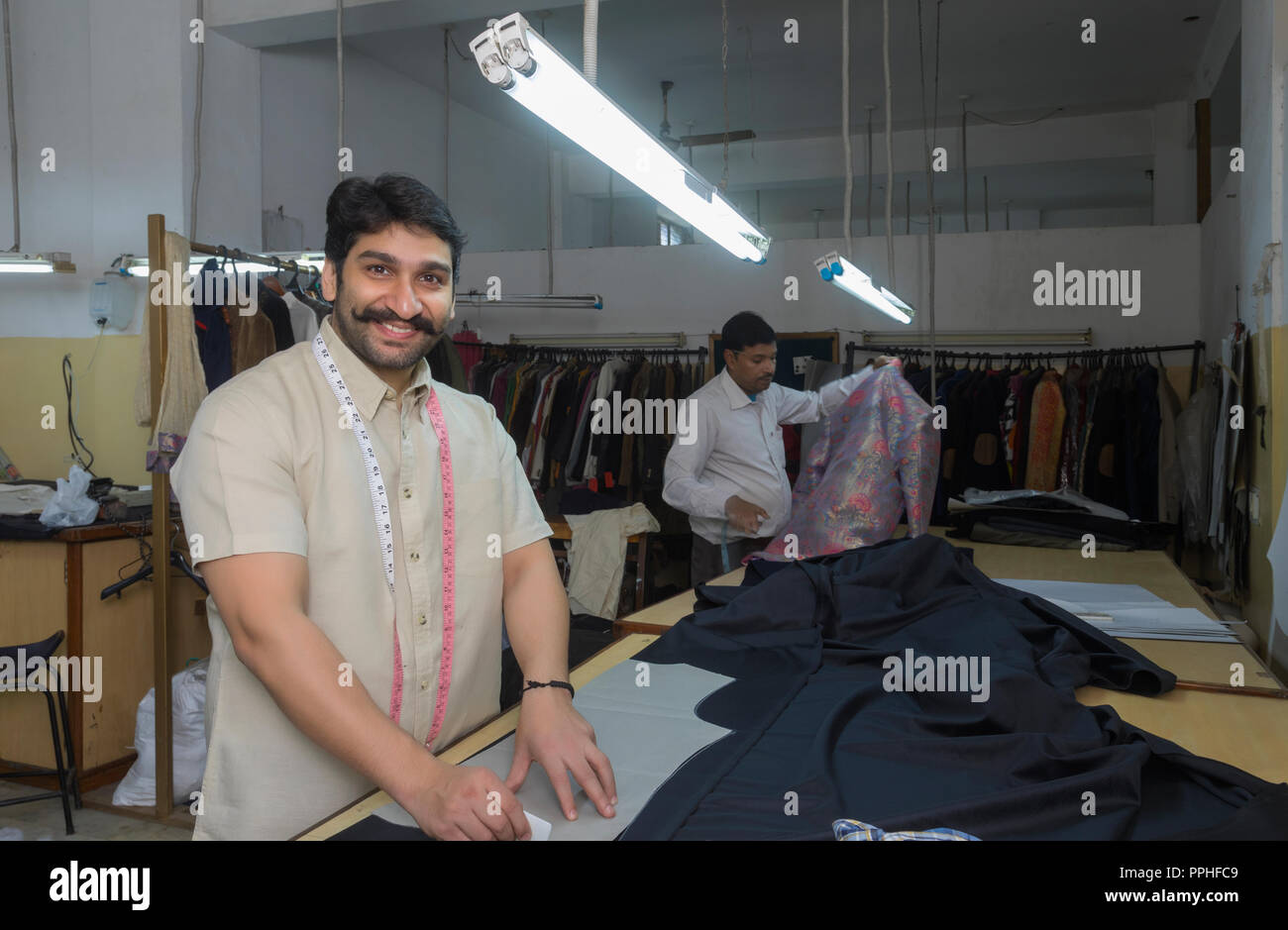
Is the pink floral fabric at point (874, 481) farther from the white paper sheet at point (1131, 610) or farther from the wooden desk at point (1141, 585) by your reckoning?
the white paper sheet at point (1131, 610)

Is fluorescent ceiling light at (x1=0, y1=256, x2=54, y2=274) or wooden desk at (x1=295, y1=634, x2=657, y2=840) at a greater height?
fluorescent ceiling light at (x1=0, y1=256, x2=54, y2=274)

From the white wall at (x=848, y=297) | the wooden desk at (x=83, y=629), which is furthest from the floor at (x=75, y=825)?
the white wall at (x=848, y=297)

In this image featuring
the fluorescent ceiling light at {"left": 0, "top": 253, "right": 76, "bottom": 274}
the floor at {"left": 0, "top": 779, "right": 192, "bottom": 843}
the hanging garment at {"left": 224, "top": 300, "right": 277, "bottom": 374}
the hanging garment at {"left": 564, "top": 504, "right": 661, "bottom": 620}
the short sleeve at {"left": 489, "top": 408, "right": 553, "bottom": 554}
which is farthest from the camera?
the hanging garment at {"left": 564, "top": 504, "right": 661, "bottom": 620}

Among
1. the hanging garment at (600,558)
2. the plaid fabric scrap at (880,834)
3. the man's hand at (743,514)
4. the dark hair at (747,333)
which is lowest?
the hanging garment at (600,558)

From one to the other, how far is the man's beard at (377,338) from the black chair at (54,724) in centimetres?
260

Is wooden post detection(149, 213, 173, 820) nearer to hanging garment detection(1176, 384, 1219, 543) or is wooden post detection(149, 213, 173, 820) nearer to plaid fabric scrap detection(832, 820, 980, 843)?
plaid fabric scrap detection(832, 820, 980, 843)

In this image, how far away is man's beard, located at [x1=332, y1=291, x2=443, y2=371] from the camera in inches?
54.0

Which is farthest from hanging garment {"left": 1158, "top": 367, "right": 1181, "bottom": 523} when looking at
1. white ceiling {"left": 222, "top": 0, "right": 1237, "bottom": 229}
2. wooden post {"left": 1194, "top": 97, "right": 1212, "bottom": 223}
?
white ceiling {"left": 222, "top": 0, "right": 1237, "bottom": 229}

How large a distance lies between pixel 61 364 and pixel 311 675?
4.78m

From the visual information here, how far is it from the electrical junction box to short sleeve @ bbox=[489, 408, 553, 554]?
13.3ft

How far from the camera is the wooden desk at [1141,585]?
6.40ft

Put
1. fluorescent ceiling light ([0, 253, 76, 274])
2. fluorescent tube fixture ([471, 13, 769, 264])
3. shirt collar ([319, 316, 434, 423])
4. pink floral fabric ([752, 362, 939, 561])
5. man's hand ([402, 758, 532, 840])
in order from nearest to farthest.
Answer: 1. man's hand ([402, 758, 532, 840])
2. fluorescent tube fixture ([471, 13, 769, 264])
3. shirt collar ([319, 316, 434, 423])
4. pink floral fabric ([752, 362, 939, 561])
5. fluorescent ceiling light ([0, 253, 76, 274])

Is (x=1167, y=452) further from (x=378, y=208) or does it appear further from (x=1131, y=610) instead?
(x=378, y=208)

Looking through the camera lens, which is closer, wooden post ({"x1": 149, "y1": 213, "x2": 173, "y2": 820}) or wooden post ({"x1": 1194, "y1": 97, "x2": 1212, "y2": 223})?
wooden post ({"x1": 149, "y1": 213, "x2": 173, "y2": 820})
